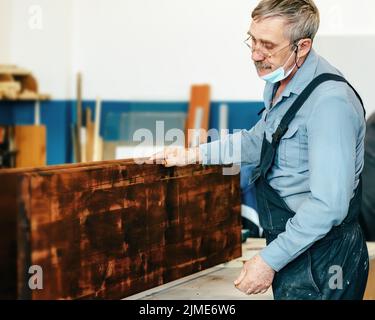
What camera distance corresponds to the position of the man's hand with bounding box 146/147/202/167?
1.89 metres

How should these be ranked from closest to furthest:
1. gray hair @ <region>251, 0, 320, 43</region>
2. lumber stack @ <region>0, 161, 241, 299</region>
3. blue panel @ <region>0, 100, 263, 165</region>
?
lumber stack @ <region>0, 161, 241, 299</region> → gray hair @ <region>251, 0, 320, 43</region> → blue panel @ <region>0, 100, 263, 165</region>

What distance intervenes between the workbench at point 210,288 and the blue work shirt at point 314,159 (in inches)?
16.3

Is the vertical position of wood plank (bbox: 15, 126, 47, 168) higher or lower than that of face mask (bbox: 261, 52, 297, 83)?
lower

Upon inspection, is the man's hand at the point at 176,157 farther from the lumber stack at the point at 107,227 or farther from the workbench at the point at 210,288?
the workbench at the point at 210,288

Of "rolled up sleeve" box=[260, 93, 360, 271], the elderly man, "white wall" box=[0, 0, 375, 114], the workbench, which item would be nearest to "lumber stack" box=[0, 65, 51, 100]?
"white wall" box=[0, 0, 375, 114]

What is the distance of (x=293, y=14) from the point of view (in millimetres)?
1579

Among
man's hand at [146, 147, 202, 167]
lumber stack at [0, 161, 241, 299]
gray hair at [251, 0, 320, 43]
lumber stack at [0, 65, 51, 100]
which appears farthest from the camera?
lumber stack at [0, 65, 51, 100]

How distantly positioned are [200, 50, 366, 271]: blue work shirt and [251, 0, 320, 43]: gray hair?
0.08 m

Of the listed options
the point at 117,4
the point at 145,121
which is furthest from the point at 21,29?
the point at 145,121

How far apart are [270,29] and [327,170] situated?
38 cm

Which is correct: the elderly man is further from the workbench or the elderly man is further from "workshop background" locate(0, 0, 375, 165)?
"workshop background" locate(0, 0, 375, 165)

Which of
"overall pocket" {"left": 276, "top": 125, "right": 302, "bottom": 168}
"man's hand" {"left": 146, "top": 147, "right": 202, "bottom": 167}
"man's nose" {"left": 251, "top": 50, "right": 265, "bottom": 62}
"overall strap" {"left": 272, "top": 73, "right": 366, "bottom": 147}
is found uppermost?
"man's nose" {"left": 251, "top": 50, "right": 265, "bottom": 62}

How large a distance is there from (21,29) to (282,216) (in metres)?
4.88

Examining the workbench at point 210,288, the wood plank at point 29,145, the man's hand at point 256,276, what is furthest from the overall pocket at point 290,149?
the wood plank at point 29,145
